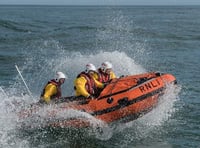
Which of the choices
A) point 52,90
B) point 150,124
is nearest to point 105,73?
point 52,90

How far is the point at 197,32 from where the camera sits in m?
37.9

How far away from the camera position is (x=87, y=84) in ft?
37.2

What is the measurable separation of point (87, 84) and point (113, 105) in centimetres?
91

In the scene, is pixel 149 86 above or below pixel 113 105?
above

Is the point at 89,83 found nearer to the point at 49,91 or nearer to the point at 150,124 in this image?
the point at 49,91

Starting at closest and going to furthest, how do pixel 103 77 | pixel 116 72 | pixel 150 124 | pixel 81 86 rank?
pixel 81 86 → pixel 103 77 → pixel 150 124 → pixel 116 72

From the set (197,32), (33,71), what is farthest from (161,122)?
(197,32)

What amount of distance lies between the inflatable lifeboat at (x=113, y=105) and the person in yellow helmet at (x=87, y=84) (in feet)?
0.57

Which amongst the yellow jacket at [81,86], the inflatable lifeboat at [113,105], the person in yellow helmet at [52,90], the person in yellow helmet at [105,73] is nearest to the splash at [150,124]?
the inflatable lifeboat at [113,105]

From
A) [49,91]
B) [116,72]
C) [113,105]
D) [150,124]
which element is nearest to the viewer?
[113,105]

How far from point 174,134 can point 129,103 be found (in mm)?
1823

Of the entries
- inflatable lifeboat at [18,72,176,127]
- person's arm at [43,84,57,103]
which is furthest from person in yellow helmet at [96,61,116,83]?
person's arm at [43,84,57,103]

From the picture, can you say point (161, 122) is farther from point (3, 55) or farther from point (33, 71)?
point (3, 55)

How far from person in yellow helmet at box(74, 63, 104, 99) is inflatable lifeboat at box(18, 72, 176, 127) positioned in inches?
6.9
